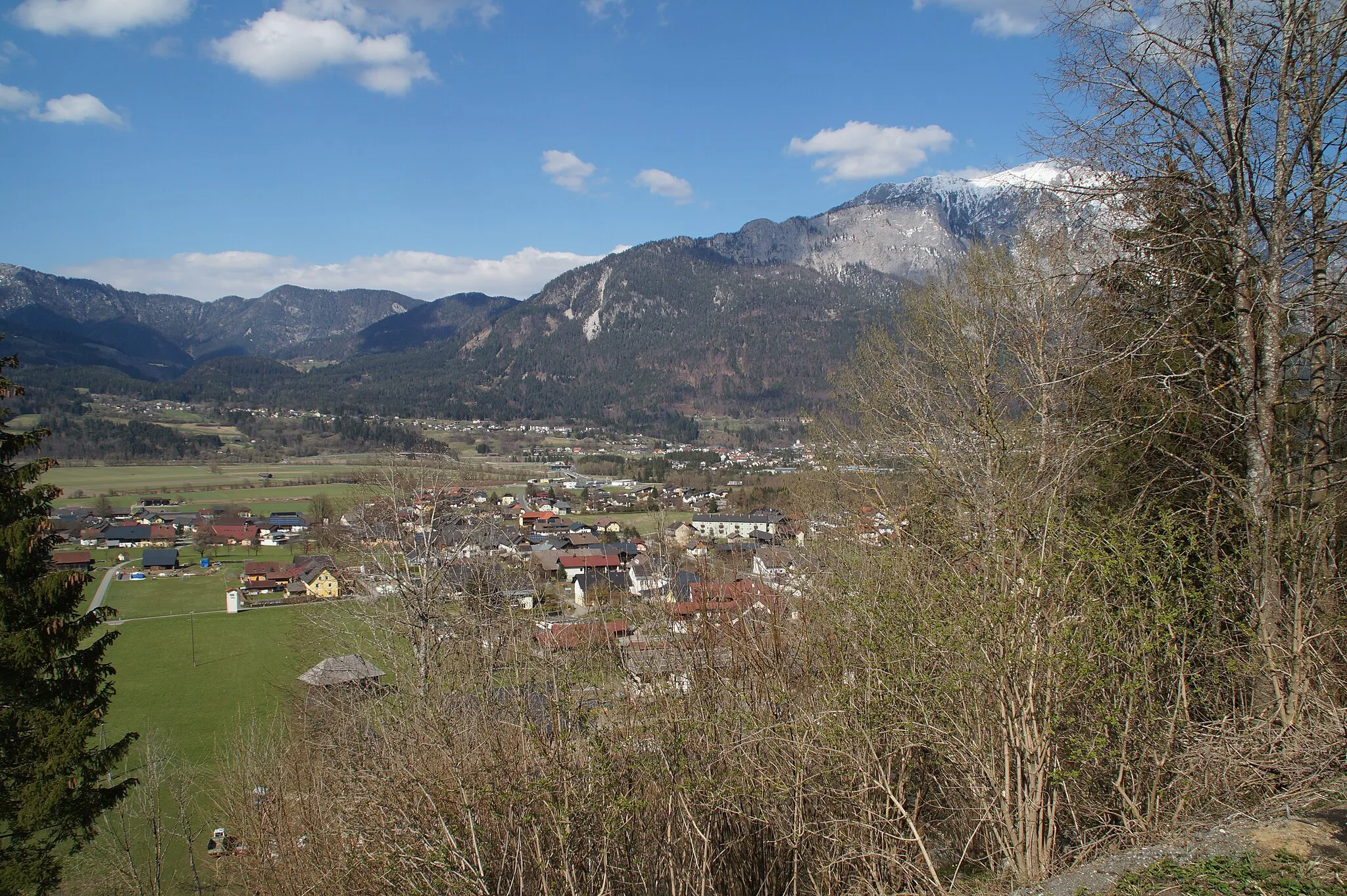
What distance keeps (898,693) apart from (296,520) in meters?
56.5

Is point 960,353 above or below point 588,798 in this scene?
above

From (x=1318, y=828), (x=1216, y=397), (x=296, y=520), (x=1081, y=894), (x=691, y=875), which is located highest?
(x=1216, y=397)

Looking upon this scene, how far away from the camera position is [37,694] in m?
9.71

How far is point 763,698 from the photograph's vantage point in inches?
233

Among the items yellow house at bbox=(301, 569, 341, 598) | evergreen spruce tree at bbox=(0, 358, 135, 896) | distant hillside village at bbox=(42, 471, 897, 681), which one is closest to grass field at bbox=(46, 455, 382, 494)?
yellow house at bbox=(301, 569, 341, 598)

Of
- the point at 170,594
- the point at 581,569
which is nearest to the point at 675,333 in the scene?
the point at 170,594

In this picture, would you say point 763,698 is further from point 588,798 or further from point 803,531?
point 803,531

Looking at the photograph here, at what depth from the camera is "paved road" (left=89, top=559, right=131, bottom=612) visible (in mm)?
36450

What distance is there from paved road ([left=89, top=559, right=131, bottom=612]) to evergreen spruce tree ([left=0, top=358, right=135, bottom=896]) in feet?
99.1

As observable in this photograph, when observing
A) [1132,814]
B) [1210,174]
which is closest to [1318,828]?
[1132,814]

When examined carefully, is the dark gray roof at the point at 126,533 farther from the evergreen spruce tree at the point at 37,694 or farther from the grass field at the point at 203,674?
the evergreen spruce tree at the point at 37,694

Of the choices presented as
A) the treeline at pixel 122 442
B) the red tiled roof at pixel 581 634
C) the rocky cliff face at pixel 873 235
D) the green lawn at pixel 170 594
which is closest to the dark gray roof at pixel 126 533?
the green lawn at pixel 170 594

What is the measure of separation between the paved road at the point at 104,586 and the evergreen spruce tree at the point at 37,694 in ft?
99.1

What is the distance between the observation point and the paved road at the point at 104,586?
36450 mm
